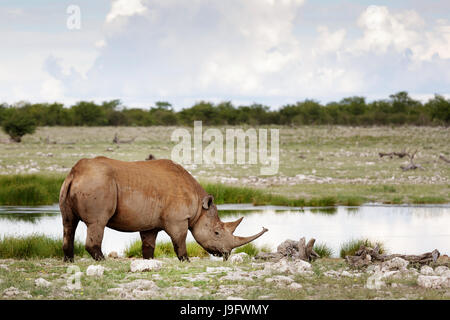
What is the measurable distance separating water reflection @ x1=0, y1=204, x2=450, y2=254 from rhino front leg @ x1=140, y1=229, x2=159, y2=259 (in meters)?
2.34

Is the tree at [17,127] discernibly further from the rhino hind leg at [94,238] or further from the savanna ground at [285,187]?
the rhino hind leg at [94,238]

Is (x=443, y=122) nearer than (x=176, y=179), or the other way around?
(x=176, y=179)

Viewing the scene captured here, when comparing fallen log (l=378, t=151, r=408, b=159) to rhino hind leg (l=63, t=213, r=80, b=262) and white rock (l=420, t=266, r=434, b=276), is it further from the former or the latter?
rhino hind leg (l=63, t=213, r=80, b=262)

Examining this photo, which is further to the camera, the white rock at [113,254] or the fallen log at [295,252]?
the white rock at [113,254]

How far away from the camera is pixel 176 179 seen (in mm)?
10617

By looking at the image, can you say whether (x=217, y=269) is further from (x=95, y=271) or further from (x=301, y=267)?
(x=95, y=271)

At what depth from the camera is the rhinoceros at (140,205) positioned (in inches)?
382

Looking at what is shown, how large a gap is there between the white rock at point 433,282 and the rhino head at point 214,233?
10.2ft

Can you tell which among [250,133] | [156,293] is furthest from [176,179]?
[250,133]

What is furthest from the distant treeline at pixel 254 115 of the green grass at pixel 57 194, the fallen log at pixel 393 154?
the green grass at pixel 57 194

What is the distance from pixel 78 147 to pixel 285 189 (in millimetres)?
18900

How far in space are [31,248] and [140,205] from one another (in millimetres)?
2854

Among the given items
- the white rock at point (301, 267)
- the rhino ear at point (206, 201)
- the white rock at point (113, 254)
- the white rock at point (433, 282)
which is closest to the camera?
the white rock at point (433, 282)
